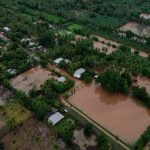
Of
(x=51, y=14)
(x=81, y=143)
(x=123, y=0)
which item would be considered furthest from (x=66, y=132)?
(x=123, y=0)

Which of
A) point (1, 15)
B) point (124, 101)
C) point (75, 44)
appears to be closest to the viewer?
point (124, 101)

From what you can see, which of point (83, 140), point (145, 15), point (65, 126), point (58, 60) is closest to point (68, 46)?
point (58, 60)

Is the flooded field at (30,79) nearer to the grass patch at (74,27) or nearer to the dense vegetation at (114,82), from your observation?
the dense vegetation at (114,82)

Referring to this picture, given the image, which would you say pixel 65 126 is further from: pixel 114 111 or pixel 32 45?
pixel 32 45

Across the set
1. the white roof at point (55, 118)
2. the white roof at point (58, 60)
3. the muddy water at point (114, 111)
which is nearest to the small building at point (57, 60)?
the white roof at point (58, 60)

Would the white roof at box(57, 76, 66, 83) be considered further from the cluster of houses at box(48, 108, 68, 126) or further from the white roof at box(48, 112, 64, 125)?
the white roof at box(48, 112, 64, 125)

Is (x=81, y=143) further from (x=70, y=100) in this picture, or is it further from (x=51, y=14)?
(x=51, y=14)
